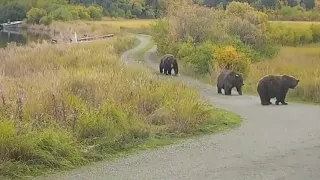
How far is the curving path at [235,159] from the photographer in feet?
30.1

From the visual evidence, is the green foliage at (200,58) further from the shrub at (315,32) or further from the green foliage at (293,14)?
the green foliage at (293,14)

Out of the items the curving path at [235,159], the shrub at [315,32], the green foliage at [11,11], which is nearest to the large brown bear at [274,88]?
the curving path at [235,159]

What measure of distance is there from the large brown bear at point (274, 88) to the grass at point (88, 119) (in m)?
3.70

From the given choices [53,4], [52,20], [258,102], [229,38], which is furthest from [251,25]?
[53,4]

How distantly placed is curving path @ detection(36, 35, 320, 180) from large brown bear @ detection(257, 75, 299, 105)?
4.61m

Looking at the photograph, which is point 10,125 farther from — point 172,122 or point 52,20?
point 52,20

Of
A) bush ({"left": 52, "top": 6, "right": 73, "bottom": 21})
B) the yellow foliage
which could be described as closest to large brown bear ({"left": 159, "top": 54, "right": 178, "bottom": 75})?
the yellow foliage

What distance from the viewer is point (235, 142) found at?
39.9 ft

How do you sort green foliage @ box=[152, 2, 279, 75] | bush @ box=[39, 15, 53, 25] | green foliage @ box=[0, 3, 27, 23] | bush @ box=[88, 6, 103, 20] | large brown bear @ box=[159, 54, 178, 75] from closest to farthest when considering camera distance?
large brown bear @ box=[159, 54, 178, 75], green foliage @ box=[152, 2, 279, 75], bush @ box=[39, 15, 53, 25], bush @ box=[88, 6, 103, 20], green foliage @ box=[0, 3, 27, 23]

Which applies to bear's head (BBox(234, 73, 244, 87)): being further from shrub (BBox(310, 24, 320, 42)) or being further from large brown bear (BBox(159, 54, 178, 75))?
shrub (BBox(310, 24, 320, 42))

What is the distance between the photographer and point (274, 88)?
1986 cm

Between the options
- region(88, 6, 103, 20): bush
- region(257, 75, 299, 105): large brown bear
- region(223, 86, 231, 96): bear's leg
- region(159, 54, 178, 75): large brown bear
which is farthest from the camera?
region(88, 6, 103, 20): bush

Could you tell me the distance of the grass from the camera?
31.2 feet

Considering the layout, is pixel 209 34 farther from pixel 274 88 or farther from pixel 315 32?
pixel 315 32
